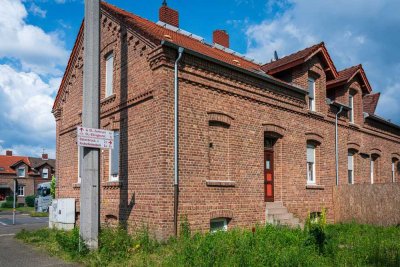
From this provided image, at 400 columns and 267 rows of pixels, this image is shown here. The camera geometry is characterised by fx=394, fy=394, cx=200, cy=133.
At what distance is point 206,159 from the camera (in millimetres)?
11711

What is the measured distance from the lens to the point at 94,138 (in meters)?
9.59

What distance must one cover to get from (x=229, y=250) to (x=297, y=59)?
9983mm

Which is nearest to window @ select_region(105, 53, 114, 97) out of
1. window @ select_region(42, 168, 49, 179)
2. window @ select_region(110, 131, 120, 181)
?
window @ select_region(110, 131, 120, 181)

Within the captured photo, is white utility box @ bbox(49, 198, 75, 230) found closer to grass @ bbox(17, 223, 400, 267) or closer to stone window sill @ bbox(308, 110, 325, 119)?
grass @ bbox(17, 223, 400, 267)

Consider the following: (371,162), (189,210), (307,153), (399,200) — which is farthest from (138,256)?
(371,162)

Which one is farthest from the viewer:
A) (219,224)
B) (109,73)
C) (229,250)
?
(109,73)

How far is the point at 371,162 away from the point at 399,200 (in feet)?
20.9

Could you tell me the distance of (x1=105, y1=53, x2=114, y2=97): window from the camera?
13973 mm

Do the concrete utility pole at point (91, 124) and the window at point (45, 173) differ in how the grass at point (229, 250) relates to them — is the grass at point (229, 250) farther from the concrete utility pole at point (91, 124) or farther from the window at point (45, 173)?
the window at point (45, 173)

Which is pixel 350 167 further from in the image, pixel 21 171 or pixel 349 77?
pixel 21 171

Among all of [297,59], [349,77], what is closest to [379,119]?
[349,77]

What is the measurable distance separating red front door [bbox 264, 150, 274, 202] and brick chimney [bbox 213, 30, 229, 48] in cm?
878

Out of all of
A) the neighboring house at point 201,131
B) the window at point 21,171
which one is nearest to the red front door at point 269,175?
the neighboring house at point 201,131

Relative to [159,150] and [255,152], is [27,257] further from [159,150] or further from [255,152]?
[255,152]
